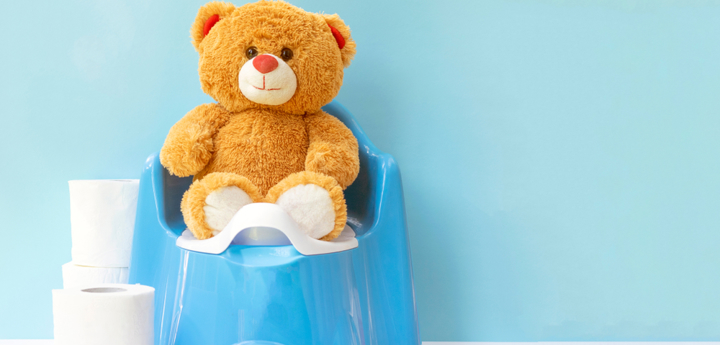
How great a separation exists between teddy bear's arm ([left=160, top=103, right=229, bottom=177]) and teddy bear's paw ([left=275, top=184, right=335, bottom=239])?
0.60 feet

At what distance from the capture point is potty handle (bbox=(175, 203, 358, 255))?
2.35 ft

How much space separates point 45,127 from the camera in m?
1.10

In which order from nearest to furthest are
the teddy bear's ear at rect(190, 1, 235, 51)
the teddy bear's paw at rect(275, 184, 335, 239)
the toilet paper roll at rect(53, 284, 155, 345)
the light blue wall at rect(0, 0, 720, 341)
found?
the toilet paper roll at rect(53, 284, 155, 345) < the teddy bear's paw at rect(275, 184, 335, 239) < the teddy bear's ear at rect(190, 1, 235, 51) < the light blue wall at rect(0, 0, 720, 341)

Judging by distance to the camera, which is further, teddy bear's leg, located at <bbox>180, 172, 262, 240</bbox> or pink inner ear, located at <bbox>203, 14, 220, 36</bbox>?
pink inner ear, located at <bbox>203, 14, 220, 36</bbox>

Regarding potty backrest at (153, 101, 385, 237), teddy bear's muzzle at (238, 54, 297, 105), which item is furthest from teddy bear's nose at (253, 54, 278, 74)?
potty backrest at (153, 101, 385, 237)

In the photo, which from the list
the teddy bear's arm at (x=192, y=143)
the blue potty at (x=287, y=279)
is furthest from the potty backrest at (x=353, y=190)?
the teddy bear's arm at (x=192, y=143)

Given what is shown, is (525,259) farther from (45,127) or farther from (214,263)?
(45,127)

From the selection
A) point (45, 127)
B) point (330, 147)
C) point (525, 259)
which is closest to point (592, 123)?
point (525, 259)

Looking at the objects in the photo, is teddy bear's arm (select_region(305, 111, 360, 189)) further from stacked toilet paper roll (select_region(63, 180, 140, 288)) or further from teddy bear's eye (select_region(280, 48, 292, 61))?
stacked toilet paper roll (select_region(63, 180, 140, 288))

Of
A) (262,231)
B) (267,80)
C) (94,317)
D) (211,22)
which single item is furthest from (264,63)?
(94,317)

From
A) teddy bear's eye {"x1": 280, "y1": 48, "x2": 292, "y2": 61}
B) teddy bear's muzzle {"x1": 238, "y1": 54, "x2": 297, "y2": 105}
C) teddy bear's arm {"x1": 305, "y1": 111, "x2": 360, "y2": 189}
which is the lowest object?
teddy bear's arm {"x1": 305, "y1": 111, "x2": 360, "y2": 189}

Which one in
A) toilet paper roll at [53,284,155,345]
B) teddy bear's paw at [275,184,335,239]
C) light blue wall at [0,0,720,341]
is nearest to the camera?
toilet paper roll at [53,284,155,345]

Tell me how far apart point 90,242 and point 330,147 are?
556 millimetres

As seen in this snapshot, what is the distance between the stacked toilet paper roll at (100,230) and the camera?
3.22 ft
